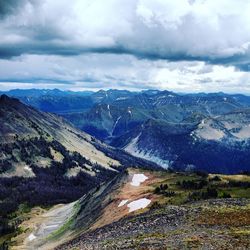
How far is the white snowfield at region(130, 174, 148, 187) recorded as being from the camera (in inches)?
6535

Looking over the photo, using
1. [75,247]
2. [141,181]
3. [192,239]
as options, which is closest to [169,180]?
[141,181]

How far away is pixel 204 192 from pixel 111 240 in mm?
52359

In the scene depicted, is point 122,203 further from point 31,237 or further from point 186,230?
point 186,230

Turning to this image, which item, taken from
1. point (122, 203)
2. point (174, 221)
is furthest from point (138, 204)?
point (174, 221)

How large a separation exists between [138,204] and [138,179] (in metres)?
55.0

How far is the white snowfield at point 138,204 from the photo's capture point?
11474 cm

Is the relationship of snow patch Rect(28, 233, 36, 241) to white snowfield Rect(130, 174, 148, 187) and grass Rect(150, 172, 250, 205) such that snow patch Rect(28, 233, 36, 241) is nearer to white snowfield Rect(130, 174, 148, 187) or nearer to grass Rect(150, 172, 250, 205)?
white snowfield Rect(130, 174, 148, 187)

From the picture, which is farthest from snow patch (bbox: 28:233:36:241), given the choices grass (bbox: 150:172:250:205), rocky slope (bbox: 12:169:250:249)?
grass (bbox: 150:172:250:205)

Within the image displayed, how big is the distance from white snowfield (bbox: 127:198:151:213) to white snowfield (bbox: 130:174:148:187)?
3995 centimetres

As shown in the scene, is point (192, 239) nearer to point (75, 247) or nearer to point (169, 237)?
point (169, 237)

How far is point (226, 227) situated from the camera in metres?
69.3

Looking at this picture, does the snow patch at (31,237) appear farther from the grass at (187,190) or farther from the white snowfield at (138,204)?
the white snowfield at (138,204)

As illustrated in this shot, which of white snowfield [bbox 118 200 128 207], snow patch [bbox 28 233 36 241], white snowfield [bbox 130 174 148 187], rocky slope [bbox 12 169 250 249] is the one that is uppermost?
rocky slope [bbox 12 169 250 249]

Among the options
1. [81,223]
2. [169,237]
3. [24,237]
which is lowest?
[24,237]
